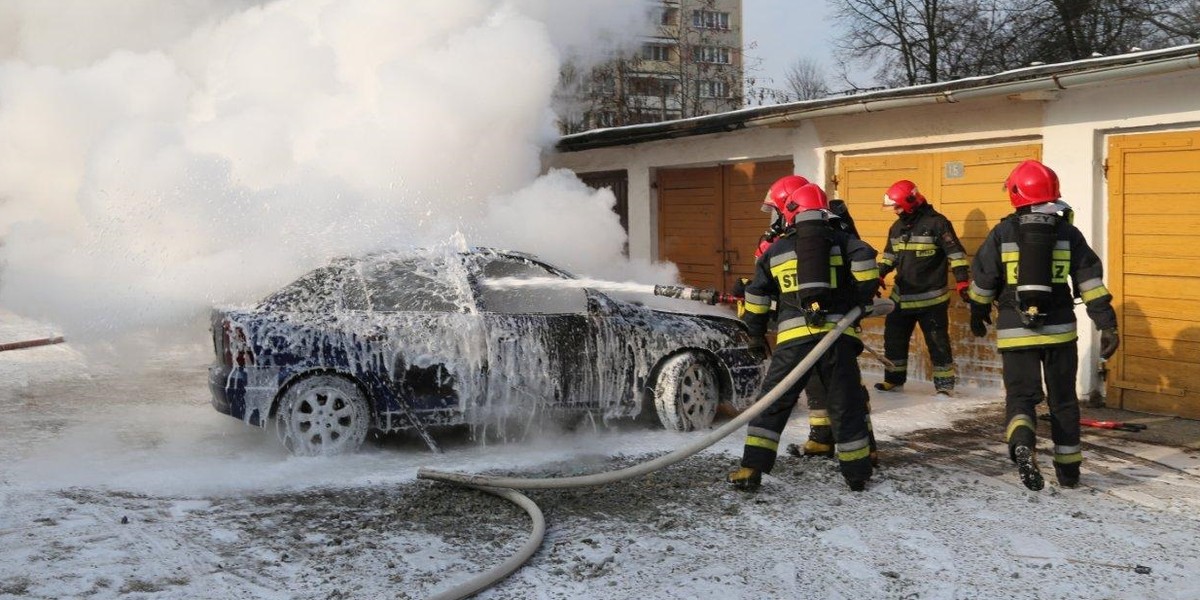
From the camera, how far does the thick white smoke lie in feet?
26.1

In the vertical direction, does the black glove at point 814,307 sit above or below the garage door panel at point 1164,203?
below

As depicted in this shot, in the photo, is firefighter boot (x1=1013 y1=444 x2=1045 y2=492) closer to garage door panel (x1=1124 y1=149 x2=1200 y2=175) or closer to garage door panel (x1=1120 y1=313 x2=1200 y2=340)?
garage door panel (x1=1120 y1=313 x2=1200 y2=340)

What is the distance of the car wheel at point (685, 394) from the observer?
25.6 ft

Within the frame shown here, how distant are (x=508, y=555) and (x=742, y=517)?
1.42 m

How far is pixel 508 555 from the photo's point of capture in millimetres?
5156

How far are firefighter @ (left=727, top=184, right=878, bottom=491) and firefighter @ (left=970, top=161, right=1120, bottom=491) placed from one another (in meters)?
0.91

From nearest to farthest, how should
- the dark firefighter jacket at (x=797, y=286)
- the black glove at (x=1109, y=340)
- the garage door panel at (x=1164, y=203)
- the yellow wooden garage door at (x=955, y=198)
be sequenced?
1. the black glove at (x=1109, y=340)
2. the dark firefighter jacket at (x=797, y=286)
3. the garage door panel at (x=1164, y=203)
4. the yellow wooden garage door at (x=955, y=198)

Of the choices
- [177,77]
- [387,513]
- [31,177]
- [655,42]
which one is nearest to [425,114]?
[177,77]

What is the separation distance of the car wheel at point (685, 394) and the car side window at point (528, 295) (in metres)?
0.82

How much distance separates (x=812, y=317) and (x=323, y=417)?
3.35 meters

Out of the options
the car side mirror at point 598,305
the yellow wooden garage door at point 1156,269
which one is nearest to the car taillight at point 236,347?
the car side mirror at point 598,305

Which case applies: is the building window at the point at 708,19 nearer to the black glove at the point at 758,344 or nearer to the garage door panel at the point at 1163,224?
the garage door panel at the point at 1163,224

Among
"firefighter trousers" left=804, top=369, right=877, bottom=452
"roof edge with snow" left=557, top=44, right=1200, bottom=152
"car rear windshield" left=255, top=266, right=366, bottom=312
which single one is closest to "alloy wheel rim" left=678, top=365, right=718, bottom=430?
"firefighter trousers" left=804, top=369, right=877, bottom=452

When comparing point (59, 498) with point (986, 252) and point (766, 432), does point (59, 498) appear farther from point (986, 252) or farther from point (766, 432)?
point (986, 252)
